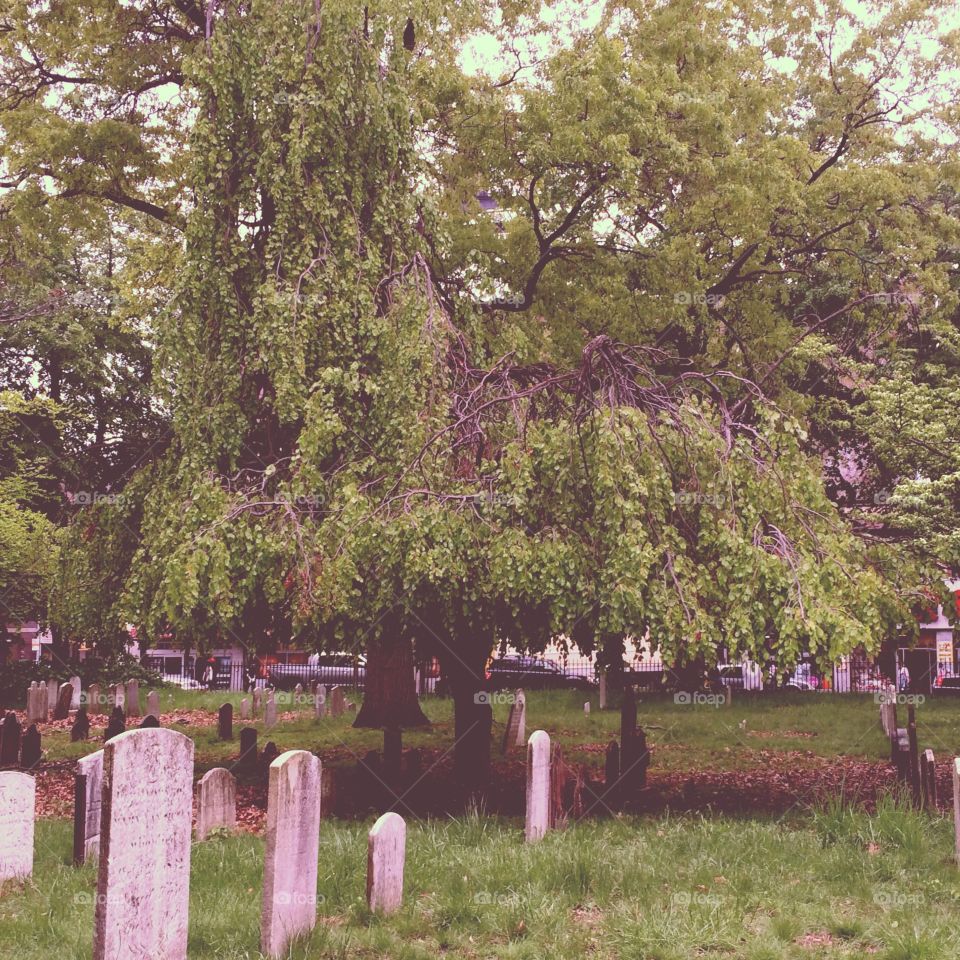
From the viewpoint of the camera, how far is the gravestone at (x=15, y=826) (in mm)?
7020

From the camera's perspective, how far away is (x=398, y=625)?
32.3ft

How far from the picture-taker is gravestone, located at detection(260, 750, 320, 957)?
5.45 m

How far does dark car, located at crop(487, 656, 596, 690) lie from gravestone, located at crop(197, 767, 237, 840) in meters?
19.3

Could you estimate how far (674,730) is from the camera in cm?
1831

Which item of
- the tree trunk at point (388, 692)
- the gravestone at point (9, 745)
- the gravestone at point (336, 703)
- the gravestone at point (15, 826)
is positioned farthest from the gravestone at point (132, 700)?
the gravestone at point (15, 826)

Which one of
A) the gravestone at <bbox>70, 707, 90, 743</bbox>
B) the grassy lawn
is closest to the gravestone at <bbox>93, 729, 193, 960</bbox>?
the grassy lawn

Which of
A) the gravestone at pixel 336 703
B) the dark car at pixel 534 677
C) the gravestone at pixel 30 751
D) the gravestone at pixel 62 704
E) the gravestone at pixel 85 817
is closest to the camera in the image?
the gravestone at pixel 85 817

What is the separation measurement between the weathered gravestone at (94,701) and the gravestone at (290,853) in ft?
56.2

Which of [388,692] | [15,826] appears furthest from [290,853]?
[388,692]

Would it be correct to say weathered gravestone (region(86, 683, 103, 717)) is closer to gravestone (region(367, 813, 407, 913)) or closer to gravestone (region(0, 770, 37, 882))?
gravestone (region(0, 770, 37, 882))

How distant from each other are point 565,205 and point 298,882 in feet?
39.6

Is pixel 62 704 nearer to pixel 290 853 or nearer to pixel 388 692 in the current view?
pixel 388 692

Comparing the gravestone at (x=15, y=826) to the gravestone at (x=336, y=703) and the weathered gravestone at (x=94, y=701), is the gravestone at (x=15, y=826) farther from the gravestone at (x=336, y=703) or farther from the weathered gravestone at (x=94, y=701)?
the weathered gravestone at (x=94, y=701)

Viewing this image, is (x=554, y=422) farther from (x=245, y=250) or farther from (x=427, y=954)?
(x=427, y=954)
